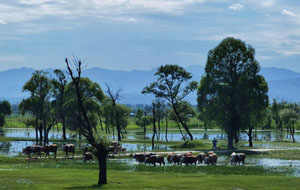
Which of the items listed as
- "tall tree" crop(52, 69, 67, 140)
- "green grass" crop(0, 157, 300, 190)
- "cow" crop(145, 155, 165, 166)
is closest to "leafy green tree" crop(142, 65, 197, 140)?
"tall tree" crop(52, 69, 67, 140)

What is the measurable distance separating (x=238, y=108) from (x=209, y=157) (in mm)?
33064

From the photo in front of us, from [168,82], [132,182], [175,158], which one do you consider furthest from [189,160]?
[168,82]

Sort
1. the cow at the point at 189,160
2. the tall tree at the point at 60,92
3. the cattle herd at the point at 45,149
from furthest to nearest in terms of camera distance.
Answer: the tall tree at the point at 60,92, the cattle herd at the point at 45,149, the cow at the point at 189,160

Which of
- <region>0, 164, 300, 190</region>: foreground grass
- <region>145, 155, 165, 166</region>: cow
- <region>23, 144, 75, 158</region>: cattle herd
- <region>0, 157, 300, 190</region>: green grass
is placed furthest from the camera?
<region>23, 144, 75, 158</region>: cattle herd

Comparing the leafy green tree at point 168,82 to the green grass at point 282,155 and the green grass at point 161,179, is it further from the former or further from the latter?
the green grass at point 161,179

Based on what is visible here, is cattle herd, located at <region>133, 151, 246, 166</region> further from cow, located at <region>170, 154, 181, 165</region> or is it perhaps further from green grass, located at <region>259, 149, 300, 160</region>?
green grass, located at <region>259, 149, 300, 160</region>

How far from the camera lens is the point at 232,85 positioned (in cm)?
9556

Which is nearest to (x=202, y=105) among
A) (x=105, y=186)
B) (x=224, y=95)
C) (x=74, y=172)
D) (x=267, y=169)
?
(x=224, y=95)

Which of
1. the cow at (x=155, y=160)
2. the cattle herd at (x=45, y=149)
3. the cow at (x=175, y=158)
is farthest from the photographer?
the cattle herd at (x=45, y=149)

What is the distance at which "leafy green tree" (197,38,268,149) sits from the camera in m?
94.8

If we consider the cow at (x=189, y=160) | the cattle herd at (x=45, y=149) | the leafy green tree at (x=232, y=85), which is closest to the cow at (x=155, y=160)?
the cow at (x=189, y=160)

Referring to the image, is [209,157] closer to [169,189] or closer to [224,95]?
[169,189]

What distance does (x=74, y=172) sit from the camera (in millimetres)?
50938

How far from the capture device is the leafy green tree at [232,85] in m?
94.8
